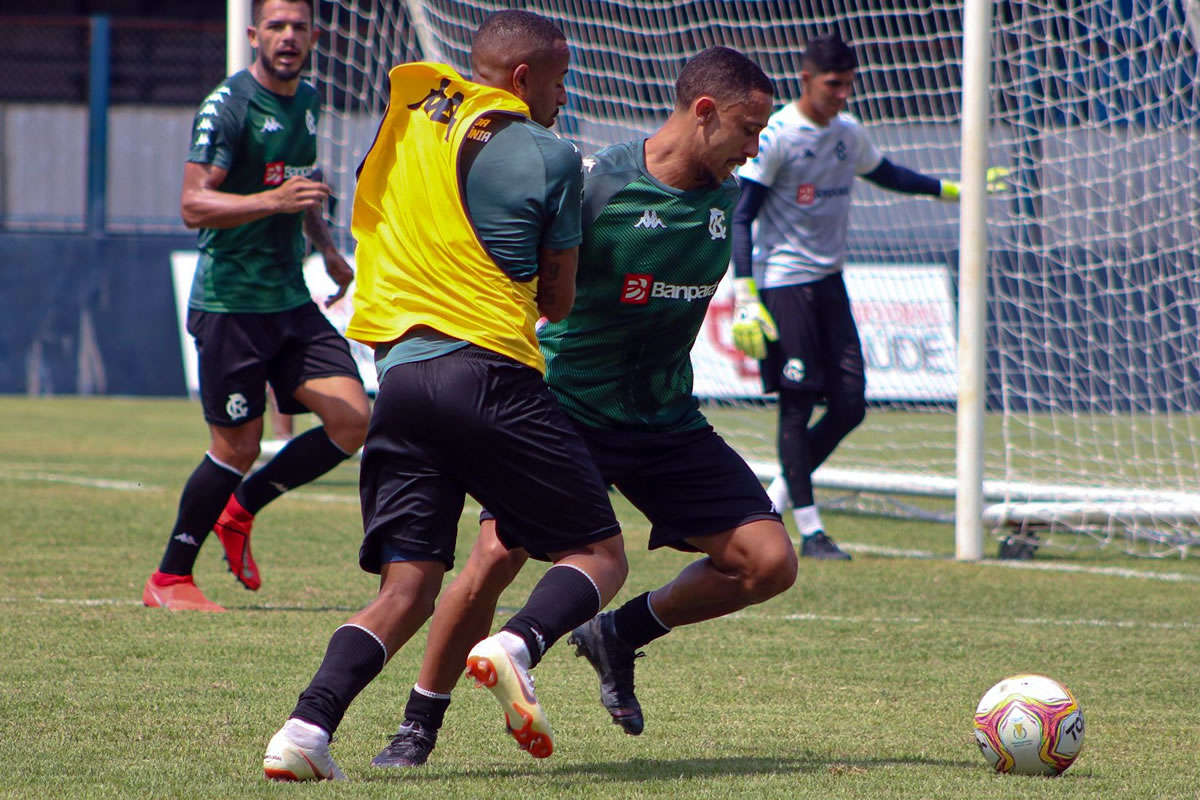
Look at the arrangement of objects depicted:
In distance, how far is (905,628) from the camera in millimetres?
5668

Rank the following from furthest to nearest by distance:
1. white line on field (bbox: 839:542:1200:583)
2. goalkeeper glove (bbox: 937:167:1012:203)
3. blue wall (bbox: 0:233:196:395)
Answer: blue wall (bbox: 0:233:196:395)
goalkeeper glove (bbox: 937:167:1012:203)
white line on field (bbox: 839:542:1200:583)

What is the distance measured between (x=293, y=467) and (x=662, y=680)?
1765 millimetres

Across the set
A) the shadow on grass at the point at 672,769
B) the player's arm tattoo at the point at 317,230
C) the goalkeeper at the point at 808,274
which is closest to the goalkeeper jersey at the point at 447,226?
the shadow on grass at the point at 672,769

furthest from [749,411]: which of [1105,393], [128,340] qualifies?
[128,340]

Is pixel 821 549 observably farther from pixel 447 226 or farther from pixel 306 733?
pixel 306 733

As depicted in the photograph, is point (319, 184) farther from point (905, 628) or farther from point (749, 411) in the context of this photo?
point (749, 411)

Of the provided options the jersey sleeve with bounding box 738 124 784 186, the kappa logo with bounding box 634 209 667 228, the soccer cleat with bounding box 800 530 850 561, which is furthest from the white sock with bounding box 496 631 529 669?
the jersey sleeve with bounding box 738 124 784 186

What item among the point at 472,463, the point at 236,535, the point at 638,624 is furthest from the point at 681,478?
the point at 236,535

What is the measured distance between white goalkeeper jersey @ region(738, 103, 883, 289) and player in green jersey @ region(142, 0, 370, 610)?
240 cm

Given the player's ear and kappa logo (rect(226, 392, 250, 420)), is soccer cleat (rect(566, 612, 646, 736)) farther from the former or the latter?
kappa logo (rect(226, 392, 250, 420))

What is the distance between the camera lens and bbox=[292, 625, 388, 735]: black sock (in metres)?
3.32

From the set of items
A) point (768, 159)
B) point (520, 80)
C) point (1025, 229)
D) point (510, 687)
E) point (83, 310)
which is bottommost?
point (83, 310)

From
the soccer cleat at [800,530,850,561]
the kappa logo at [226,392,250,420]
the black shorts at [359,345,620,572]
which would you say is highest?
the black shorts at [359,345,620,572]

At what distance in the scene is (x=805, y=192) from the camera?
24.7 feet
